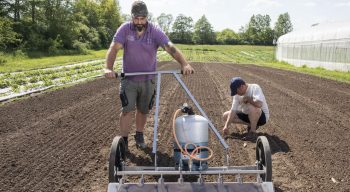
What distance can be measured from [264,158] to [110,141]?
2971 millimetres

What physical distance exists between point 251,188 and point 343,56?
2098cm

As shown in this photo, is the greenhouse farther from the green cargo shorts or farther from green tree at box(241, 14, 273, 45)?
green tree at box(241, 14, 273, 45)

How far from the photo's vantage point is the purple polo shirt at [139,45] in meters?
4.96

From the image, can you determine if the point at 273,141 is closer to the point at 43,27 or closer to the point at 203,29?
the point at 43,27

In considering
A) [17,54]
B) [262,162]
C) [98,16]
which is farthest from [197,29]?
[262,162]

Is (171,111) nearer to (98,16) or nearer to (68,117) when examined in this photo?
(68,117)

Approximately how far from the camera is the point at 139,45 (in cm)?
510


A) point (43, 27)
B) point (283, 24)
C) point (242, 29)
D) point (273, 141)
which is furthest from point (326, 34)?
point (242, 29)

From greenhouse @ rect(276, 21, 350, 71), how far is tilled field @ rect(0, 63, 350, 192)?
41.3 ft

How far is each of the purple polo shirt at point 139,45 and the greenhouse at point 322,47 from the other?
19.2 m

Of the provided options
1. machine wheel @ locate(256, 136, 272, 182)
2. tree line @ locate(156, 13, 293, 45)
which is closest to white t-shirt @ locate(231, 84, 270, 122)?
machine wheel @ locate(256, 136, 272, 182)

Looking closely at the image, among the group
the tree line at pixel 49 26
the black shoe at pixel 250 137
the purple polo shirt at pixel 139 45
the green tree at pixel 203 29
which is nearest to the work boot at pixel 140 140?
the purple polo shirt at pixel 139 45

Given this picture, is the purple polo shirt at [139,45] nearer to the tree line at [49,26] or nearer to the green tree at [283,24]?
the tree line at [49,26]

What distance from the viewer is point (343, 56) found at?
22.6m
